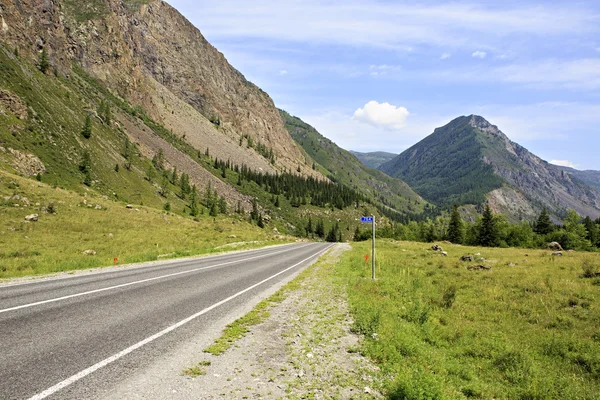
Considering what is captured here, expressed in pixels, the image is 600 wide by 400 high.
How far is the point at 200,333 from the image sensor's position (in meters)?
8.34

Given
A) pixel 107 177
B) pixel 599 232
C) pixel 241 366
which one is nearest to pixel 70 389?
pixel 241 366

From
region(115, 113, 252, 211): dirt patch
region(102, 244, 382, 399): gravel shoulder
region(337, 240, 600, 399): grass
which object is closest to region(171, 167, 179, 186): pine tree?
region(115, 113, 252, 211): dirt patch

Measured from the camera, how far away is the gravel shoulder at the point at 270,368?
5434mm

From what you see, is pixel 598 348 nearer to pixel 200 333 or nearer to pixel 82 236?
pixel 200 333

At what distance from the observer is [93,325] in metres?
8.23

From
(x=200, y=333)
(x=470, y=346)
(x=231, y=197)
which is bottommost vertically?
(x=470, y=346)

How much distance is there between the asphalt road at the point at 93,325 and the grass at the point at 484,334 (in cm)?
513

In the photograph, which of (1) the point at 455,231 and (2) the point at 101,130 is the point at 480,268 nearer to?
(1) the point at 455,231

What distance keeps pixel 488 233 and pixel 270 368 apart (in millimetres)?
80303

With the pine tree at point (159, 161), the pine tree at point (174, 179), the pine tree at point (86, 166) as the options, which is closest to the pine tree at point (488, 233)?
the pine tree at point (86, 166)

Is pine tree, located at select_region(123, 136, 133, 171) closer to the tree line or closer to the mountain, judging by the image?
the mountain

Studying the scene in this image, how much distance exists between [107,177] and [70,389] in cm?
9011

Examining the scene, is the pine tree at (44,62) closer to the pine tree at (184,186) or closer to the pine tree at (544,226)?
the pine tree at (184,186)

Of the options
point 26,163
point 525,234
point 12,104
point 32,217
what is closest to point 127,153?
point 12,104
